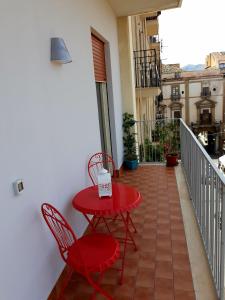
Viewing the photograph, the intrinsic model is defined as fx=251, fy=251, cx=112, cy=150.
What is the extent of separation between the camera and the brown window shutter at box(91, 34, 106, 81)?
392cm

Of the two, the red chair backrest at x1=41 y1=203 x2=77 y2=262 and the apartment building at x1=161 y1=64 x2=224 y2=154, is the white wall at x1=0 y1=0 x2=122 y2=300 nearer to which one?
the red chair backrest at x1=41 y1=203 x2=77 y2=262

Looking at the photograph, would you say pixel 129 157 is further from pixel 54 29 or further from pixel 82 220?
pixel 54 29

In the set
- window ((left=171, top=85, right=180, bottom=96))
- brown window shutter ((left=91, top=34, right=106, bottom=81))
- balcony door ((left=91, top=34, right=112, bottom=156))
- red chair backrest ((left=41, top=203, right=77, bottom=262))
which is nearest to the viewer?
red chair backrest ((left=41, top=203, right=77, bottom=262))

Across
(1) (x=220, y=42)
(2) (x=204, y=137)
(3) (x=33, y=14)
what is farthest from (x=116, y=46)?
(1) (x=220, y=42)

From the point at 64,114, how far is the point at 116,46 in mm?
3415

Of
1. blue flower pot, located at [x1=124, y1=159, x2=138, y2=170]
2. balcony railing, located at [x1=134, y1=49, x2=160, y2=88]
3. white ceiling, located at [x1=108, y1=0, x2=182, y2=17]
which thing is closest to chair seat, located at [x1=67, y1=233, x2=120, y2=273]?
blue flower pot, located at [x1=124, y1=159, x2=138, y2=170]

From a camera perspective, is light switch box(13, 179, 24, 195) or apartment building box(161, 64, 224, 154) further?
apartment building box(161, 64, 224, 154)

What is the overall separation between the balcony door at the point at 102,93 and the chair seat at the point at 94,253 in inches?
96.3

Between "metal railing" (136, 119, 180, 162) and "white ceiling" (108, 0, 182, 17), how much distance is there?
2.32m

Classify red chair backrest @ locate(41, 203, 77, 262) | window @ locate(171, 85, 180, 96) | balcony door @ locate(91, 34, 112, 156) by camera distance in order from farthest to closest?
window @ locate(171, 85, 180, 96)
balcony door @ locate(91, 34, 112, 156)
red chair backrest @ locate(41, 203, 77, 262)

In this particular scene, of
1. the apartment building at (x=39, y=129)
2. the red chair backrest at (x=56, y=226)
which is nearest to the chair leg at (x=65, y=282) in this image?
the apartment building at (x=39, y=129)

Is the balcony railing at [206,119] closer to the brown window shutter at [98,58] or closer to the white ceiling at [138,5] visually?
the white ceiling at [138,5]

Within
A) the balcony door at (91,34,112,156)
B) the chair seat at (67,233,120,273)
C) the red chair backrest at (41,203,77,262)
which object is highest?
the balcony door at (91,34,112,156)

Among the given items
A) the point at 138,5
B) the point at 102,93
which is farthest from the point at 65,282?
the point at 138,5
